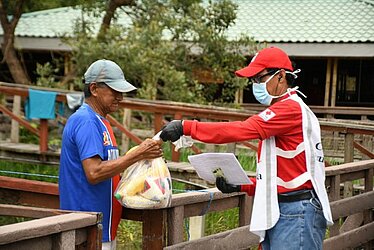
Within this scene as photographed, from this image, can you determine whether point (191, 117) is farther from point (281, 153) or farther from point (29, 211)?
point (29, 211)

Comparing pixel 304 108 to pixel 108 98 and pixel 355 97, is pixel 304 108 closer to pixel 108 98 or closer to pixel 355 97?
pixel 108 98

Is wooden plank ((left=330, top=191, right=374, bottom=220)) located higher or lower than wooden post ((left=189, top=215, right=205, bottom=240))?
higher

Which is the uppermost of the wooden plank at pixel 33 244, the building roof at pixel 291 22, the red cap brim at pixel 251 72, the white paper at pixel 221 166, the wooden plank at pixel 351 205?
the building roof at pixel 291 22

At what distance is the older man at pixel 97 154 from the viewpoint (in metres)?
4.31

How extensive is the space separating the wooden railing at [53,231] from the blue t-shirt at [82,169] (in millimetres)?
339

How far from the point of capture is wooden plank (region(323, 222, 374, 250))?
20.8 ft

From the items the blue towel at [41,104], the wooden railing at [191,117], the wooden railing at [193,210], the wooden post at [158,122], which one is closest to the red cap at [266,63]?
the wooden railing at [193,210]

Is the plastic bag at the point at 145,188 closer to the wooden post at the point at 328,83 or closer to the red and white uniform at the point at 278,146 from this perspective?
the red and white uniform at the point at 278,146

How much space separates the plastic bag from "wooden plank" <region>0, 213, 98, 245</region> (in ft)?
1.69

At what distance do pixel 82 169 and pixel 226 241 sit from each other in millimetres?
1170

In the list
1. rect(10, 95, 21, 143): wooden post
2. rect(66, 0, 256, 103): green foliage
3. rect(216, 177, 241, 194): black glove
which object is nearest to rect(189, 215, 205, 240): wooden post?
rect(216, 177, 241, 194): black glove

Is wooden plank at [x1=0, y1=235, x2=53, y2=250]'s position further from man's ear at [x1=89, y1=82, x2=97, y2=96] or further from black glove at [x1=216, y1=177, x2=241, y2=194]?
black glove at [x1=216, y1=177, x2=241, y2=194]

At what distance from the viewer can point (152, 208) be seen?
4410mm

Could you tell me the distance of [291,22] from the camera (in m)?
20.3
